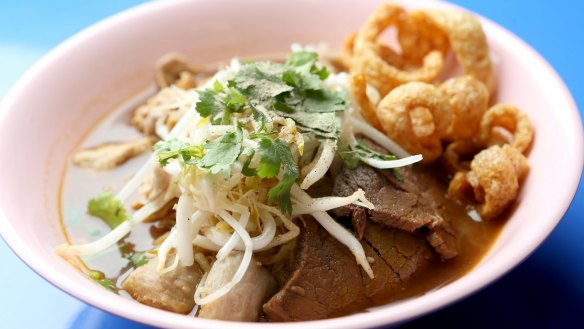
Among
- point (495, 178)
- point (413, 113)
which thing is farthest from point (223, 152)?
point (495, 178)

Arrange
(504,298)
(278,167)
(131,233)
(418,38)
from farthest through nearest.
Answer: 1. (418,38)
2. (131,233)
3. (504,298)
4. (278,167)

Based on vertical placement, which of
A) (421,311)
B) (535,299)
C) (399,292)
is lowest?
(535,299)

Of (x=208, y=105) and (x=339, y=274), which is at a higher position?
(x=208, y=105)

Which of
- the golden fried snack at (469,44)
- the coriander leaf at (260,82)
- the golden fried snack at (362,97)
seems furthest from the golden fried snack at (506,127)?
the coriander leaf at (260,82)

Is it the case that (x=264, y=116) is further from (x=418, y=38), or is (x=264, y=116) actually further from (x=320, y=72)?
(x=418, y=38)

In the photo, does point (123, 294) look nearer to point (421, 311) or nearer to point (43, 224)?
point (43, 224)

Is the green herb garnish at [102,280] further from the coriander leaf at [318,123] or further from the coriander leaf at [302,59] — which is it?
the coriander leaf at [302,59]

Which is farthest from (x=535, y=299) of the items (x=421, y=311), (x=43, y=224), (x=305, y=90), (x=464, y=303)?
(x=43, y=224)
